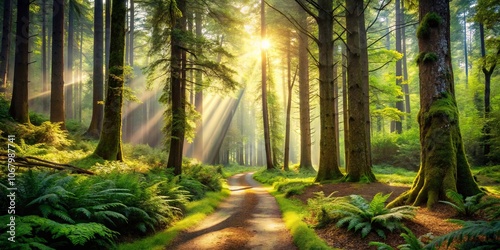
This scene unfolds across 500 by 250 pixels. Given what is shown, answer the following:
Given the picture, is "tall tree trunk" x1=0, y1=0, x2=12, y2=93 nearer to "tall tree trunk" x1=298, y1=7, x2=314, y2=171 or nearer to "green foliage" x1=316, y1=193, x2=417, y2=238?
"tall tree trunk" x1=298, y1=7, x2=314, y2=171

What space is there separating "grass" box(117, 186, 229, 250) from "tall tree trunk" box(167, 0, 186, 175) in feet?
9.57

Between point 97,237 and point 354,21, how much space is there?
457 inches

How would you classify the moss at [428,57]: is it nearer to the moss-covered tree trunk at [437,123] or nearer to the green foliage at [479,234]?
the moss-covered tree trunk at [437,123]

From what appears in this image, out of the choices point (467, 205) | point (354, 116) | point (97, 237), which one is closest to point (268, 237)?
point (97, 237)

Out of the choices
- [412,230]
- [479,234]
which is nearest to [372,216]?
[412,230]

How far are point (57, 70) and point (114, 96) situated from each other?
640cm

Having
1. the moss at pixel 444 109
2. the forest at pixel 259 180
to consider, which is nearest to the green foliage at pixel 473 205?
the forest at pixel 259 180

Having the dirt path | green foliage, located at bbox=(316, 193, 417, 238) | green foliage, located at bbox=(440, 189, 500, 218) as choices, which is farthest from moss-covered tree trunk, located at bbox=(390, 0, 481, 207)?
the dirt path

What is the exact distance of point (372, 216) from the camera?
5227 millimetres

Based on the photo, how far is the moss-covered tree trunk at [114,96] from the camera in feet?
35.7

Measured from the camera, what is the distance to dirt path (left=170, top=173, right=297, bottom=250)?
5.72 meters

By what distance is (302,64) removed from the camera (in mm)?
22109

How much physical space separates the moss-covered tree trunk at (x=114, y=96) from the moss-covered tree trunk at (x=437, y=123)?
10251 millimetres

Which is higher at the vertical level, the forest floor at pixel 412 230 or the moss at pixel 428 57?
the moss at pixel 428 57
